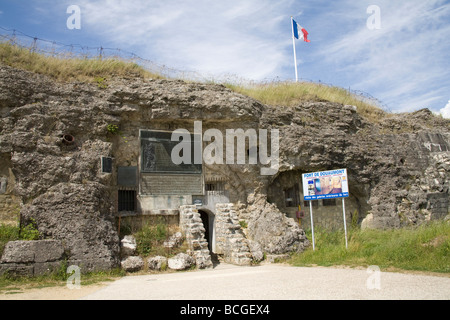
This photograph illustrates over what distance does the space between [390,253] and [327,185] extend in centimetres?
339

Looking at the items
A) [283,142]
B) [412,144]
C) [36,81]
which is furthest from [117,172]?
[412,144]

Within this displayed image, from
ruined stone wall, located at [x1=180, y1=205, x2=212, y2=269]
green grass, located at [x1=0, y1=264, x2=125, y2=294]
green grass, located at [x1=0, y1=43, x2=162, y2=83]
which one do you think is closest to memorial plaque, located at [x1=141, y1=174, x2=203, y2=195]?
ruined stone wall, located at [x1=180, y1=205, x2=212, y2=269]

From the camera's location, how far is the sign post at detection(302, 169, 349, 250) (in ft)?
43.8

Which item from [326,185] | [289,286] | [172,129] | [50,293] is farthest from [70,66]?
[289,286]

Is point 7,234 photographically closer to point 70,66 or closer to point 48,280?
point 48,280

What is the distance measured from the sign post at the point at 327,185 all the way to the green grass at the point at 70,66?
862 centimetres

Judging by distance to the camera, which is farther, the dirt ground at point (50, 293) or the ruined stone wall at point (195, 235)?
the ruined stone wall at point (195, 235)

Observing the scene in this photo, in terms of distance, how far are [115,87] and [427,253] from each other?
499 inches

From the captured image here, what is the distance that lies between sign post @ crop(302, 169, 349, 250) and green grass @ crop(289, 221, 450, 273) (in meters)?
0.73

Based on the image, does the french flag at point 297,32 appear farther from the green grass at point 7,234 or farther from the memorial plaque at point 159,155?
the green grass at point 7,234

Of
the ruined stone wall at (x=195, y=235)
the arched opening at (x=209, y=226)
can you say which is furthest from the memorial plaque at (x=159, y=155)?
the arched opening at (x=209, y=226)

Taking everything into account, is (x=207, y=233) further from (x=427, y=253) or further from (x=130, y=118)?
(x=427, y=253)

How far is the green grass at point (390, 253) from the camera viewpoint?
10398 millimetres

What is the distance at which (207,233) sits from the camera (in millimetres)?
17047
